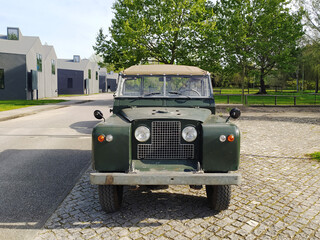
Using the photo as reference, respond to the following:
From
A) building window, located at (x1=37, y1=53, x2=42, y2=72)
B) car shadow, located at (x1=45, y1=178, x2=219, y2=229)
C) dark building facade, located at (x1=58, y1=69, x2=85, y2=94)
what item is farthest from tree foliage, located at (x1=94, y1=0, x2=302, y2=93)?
dark building facade, located at (x1=58, y1=69, x2=85, y2=94)

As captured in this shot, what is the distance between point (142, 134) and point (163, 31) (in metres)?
21.2

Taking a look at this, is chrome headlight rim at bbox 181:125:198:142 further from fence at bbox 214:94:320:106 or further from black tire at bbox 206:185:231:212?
fence at bbox 214:94:320:106

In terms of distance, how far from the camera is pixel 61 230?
3586 mm

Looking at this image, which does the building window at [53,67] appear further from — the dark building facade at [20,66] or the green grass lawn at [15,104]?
the green grass lawn at [15,104]

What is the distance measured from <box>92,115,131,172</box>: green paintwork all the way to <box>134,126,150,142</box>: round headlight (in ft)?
0.63

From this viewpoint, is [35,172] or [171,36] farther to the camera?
[171,36]

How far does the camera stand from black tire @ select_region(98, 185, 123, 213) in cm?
390

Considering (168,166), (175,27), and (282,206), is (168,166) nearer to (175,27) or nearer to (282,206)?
(282,206)

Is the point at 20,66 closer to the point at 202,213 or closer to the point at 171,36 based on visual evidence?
the point at 171,36

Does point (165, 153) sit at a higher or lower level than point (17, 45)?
lower

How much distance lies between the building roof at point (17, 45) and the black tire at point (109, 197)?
1283 inches

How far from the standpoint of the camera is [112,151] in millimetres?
3721

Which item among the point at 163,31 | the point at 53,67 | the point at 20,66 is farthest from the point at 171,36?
the point at 53,67

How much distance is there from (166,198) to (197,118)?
1.43 meters
